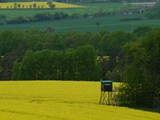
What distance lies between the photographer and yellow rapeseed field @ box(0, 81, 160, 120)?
77.7 feet

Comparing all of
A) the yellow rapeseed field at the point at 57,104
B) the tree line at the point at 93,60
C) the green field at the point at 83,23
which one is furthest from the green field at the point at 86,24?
the yellow rapeseed field at the point at 57,104

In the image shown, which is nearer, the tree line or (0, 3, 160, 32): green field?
the tree line

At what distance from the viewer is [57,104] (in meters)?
28.4

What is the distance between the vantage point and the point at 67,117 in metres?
23.2

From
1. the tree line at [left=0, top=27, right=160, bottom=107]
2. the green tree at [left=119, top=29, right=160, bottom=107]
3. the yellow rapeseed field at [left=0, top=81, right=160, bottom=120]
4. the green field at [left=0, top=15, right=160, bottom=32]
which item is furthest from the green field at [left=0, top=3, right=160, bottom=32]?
the green tree at [left=119, top=29, right=160, bottom=107]

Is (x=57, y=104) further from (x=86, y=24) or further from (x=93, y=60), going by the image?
(x=86, y=24)

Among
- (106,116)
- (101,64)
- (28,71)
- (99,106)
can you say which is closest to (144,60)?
(99,106)

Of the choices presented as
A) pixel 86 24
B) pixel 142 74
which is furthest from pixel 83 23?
pixel 142 74

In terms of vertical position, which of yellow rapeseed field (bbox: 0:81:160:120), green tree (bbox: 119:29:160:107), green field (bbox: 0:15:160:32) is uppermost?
green field (bbox: 0:15:160:32)

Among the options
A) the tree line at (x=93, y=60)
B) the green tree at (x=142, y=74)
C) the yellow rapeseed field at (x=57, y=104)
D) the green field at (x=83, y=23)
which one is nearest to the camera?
the yellow rapeseed field at (x=57, y=104)

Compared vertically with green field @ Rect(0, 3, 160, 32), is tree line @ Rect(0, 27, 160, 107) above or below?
below

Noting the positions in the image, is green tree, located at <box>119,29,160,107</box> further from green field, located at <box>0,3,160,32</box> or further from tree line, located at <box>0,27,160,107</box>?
green field, located at <box>0,3,160,32</box>

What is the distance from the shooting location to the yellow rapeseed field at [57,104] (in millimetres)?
23688

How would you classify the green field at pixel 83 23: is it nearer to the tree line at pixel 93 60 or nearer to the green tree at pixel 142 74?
the tree line at pixel 93 60
